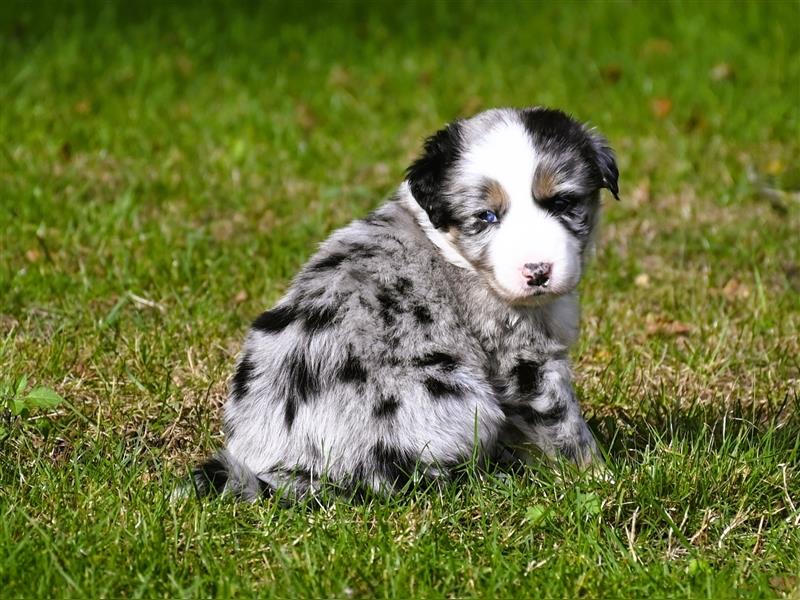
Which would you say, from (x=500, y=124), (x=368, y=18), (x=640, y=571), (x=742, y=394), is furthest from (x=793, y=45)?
(x=640, y=571)

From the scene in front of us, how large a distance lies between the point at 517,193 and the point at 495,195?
0.28 feet

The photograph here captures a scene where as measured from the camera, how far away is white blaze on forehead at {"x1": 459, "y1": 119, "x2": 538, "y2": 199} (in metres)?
4.51

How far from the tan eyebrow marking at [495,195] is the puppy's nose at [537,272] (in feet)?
0.94

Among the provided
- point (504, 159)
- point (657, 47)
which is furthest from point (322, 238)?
point (657, 47)

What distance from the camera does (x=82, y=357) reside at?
18.9 feet

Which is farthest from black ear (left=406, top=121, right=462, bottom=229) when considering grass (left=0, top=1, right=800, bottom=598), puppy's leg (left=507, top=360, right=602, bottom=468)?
grass (left=0, top=1, right=800, bottom=598)

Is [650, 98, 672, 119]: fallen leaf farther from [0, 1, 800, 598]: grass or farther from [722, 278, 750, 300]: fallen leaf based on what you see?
[722, 278, 750, 300]: fallen leaf

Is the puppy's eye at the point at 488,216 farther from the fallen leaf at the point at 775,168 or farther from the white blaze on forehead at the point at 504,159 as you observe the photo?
the fallen leaf at the point at 775,168

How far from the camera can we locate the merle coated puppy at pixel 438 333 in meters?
4.38

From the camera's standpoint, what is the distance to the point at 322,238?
7.37 metres

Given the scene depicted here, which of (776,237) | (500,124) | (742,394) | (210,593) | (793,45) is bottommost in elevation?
(210,593)

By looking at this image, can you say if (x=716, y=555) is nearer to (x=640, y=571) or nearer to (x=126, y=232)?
(x=640, y=571)

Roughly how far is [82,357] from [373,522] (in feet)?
6.62

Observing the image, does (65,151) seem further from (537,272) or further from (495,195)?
(537,272)
